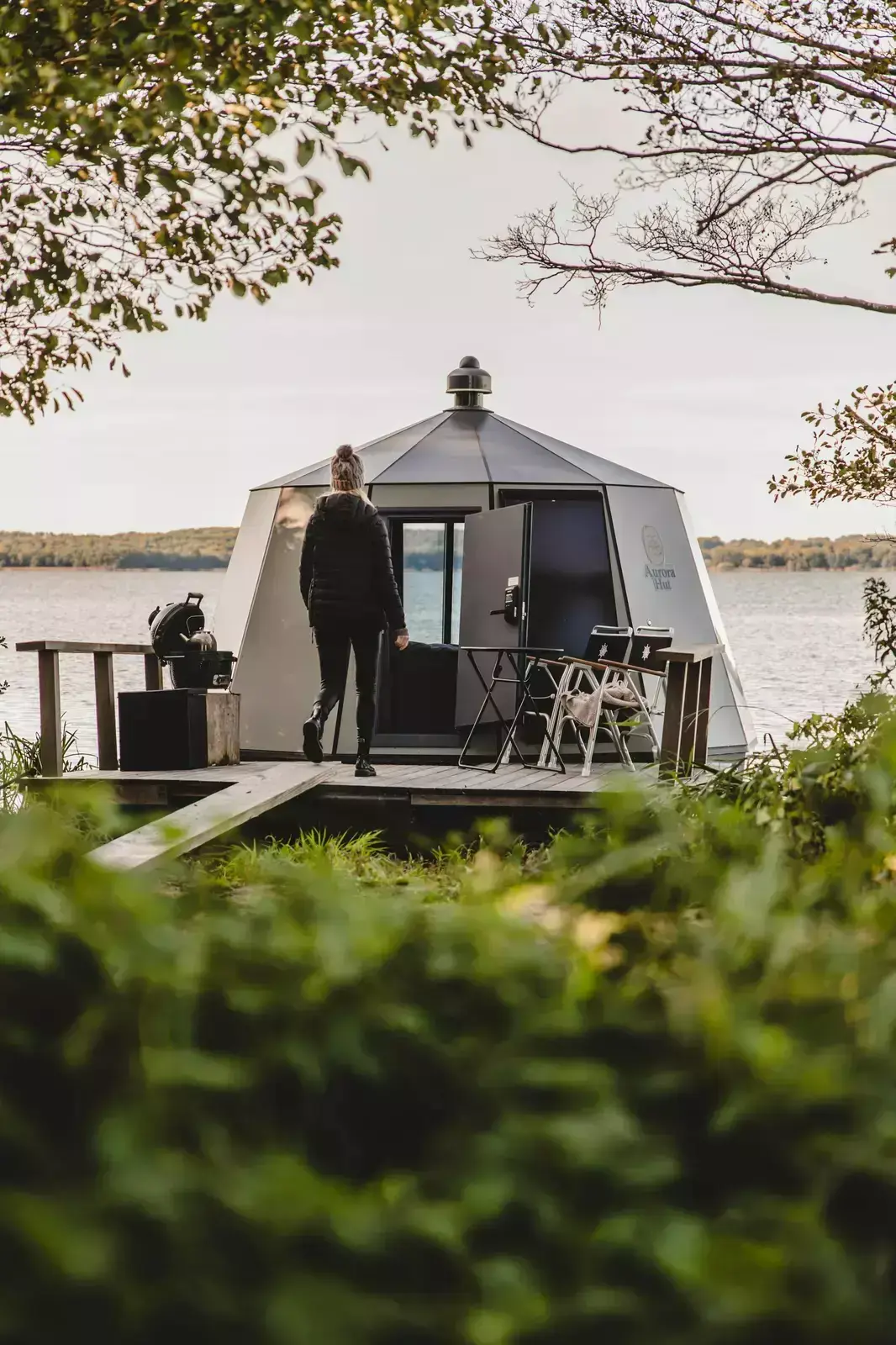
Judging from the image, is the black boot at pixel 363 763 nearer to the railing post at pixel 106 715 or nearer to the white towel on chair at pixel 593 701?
the white towel on chair at pixel 593 701

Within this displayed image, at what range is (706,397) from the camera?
A: 160ft

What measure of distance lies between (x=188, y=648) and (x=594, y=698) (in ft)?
8.18

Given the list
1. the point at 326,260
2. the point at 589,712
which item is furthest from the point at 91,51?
the point at 589,712

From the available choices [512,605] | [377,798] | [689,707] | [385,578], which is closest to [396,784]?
[377,798]

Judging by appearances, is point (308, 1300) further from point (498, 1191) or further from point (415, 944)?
point (415, 944)

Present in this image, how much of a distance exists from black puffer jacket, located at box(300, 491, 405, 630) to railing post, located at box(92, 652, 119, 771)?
1.95m

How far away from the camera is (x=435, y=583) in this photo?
34.1 ft

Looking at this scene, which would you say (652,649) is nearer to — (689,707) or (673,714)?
(689,707)

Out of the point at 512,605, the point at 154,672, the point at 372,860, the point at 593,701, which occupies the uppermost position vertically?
the point at 512,605

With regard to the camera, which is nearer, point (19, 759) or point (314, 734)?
point (314, 734)

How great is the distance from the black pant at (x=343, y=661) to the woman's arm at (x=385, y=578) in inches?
6.0

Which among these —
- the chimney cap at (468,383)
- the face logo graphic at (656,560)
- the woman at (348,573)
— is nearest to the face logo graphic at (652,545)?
the face logo graphic at (656,560)

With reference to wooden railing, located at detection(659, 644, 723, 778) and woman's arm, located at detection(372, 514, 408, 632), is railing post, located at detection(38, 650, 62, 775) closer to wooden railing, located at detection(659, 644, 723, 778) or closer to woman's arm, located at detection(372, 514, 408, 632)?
woman's arm, located at detection(372, 514, 408, 632)

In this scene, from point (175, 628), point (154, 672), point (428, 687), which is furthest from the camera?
point (428, 687)
